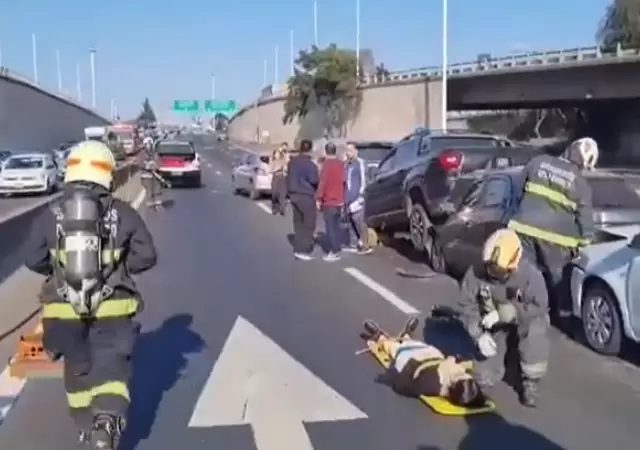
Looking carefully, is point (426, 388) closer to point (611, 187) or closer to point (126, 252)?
point (126, 252)

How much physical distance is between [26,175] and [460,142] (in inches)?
1071

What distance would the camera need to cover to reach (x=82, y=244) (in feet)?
17.2

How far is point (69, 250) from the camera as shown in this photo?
207 inches

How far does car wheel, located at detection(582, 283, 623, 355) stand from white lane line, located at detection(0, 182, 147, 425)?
4.98m

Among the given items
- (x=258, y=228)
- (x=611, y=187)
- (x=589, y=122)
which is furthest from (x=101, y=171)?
(x=589, y=122)

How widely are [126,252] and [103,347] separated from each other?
0.50 m

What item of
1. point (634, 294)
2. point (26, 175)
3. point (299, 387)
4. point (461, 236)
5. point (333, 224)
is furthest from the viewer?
point (26, 175)

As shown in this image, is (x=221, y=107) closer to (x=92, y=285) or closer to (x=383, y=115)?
(x=383, y=115)

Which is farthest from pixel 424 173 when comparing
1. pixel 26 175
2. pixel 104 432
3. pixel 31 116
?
pixel 31 116

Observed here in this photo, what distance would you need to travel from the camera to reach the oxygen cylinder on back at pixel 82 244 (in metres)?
5.25

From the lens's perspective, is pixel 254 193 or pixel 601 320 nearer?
pixel 601 320

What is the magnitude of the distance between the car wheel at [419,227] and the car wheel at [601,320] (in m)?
6.46

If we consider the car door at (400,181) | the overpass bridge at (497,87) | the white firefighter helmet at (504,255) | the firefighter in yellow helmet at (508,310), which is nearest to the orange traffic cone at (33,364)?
the firefighter in yellow helmet at (508,310)

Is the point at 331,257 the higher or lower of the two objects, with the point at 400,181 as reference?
lower
